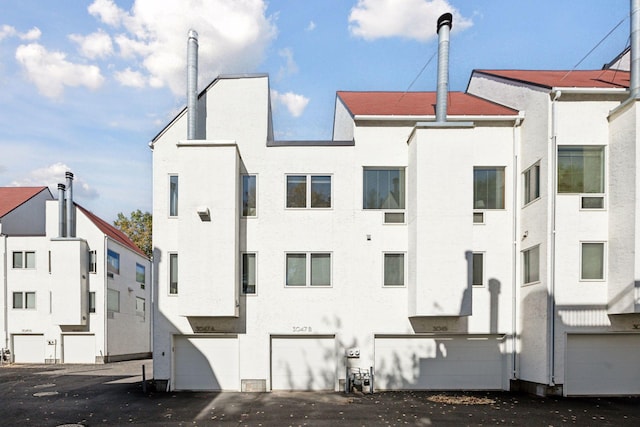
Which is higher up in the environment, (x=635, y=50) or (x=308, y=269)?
(x=635, y=50)

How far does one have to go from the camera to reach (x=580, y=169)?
12.7 metres

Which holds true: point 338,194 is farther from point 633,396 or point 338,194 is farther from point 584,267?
point 633,396

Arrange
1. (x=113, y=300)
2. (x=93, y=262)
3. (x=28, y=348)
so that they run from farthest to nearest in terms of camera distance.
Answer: (x=113, y=300) → (x=93, y=262) → (x=28, y=348)

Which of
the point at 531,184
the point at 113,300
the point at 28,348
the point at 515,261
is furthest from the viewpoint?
the point at 113,300

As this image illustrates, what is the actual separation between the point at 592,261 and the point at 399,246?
5892 millimetres

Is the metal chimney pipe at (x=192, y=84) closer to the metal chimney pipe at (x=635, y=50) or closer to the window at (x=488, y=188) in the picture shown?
the window at (x=488, y=188)

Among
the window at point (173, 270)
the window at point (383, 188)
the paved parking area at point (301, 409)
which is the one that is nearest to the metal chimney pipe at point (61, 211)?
the paved parking area at point (301, 409)

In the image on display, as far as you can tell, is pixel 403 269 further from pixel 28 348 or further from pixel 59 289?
pixel 28 348

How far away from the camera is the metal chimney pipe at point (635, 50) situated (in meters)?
12.2

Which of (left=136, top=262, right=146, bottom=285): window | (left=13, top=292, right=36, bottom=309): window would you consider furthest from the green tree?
(left=13, top=292, right=36, bottom=309): window

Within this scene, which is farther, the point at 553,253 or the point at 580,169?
the point at 580,169

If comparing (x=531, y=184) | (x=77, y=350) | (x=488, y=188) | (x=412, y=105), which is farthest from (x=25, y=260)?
(x=531, y=184)

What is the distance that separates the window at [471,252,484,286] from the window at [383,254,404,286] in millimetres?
2470

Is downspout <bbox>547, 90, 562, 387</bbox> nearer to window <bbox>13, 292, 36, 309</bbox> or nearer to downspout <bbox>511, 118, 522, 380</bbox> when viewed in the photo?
downspout <bbox>511, 118, 522, 380</bbox>
